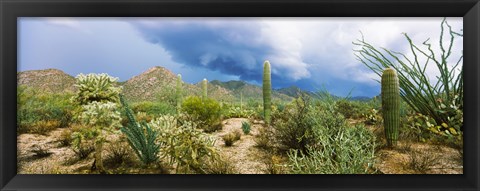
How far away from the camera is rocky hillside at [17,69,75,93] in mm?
2084

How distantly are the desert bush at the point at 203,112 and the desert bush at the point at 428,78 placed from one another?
3.87 feet

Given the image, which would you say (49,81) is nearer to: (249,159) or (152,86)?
(152,86)

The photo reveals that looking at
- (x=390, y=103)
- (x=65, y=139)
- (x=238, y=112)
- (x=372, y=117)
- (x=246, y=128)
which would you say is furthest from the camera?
(x=238, y=112)

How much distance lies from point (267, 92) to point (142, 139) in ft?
3.36

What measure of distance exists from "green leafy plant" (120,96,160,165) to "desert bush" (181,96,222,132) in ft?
1.31

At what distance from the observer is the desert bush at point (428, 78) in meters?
2.16

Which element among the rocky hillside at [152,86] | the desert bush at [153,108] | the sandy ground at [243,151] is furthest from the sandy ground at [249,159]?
the desert bush at [153,108]

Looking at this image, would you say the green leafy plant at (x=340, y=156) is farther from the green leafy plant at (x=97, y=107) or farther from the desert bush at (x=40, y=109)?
the desert bush at (x=40, y=109)

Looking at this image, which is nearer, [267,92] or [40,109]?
[40,109]

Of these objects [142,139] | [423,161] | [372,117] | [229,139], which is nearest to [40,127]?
[142,139]

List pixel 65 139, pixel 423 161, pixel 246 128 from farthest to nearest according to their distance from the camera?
1. pixel 246 128
2. pixel 65 139
3. pixel 423 161

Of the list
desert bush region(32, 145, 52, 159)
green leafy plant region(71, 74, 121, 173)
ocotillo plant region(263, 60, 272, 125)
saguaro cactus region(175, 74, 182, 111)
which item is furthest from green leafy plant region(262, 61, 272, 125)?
desert bush region(32, 145, 52, 159)

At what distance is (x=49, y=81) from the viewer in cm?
214
